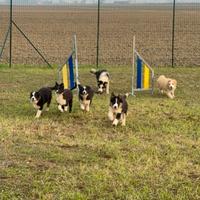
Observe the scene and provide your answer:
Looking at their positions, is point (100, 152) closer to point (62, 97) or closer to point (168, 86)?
point (62, 97)

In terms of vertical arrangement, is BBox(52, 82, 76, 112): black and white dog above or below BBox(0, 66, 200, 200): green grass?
above

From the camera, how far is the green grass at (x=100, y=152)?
5.47 m

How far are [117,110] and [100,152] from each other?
166 cm

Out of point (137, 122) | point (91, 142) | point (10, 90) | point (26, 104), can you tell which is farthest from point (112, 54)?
point (91, 142)

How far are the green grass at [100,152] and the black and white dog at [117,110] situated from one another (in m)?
0.14

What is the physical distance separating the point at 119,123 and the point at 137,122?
0.37 metres

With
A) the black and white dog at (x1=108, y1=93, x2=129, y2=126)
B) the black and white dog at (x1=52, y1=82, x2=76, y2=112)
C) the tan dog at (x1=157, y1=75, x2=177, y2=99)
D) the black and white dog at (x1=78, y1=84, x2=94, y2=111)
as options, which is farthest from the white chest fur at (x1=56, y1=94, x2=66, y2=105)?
the tan dog at (x1=157, y1=75, x2=177, y2=99)

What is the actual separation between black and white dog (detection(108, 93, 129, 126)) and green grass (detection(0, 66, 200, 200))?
0.14m

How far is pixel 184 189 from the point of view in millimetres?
5480

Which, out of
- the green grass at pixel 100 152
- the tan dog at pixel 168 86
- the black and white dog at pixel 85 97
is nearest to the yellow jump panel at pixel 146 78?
the tan dog at pixel 168 86

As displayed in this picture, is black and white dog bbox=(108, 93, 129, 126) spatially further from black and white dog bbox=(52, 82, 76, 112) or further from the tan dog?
the tan dog

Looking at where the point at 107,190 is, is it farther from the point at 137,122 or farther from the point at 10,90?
the point at 10,90

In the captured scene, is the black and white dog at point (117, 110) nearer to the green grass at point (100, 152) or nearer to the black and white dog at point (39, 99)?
the green grass at point (100, 152)

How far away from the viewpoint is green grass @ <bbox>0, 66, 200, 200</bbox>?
5.47 metres
